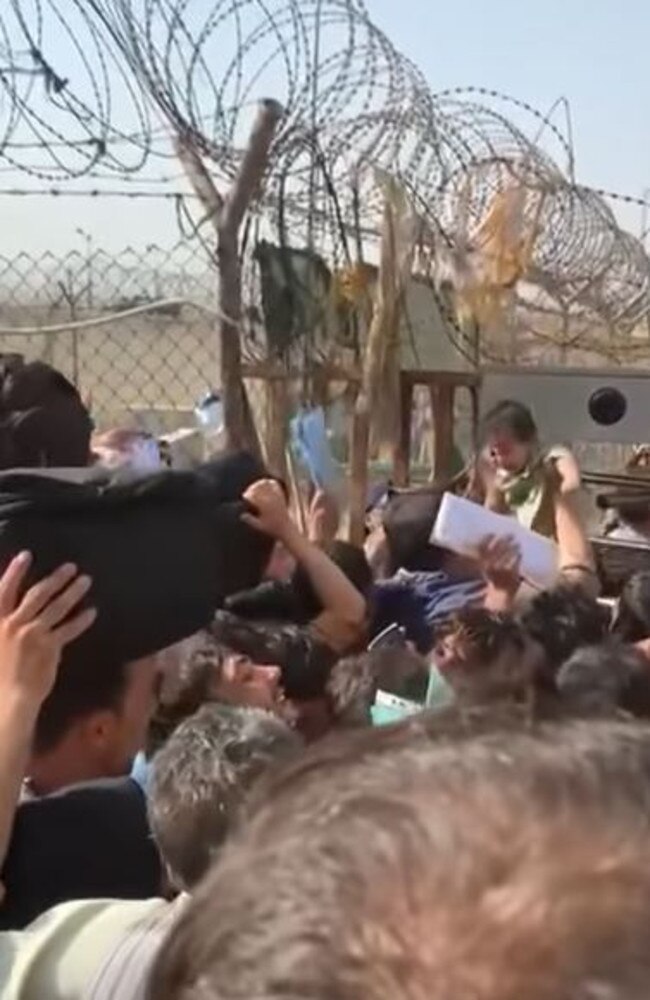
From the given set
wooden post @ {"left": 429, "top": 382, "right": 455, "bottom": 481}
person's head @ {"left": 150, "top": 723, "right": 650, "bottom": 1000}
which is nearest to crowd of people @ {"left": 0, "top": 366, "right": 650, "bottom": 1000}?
person's head @ {"left": 150, "top": 723, "right": 650, "bottom": 1000}

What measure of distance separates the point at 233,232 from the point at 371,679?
2.50m

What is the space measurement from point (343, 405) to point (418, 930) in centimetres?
532

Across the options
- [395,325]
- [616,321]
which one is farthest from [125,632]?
[616,321]

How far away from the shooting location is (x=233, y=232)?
17.9 ft

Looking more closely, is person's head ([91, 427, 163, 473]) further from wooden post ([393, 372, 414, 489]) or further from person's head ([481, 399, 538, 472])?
wooden post ([393, 372, 414, 489])

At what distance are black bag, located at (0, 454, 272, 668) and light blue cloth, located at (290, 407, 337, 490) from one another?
9.28ft

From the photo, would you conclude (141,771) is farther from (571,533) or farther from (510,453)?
(510,453)

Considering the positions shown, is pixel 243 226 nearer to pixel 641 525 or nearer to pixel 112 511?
pixel 641 525

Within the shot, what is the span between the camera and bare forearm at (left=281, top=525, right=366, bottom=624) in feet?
11.5

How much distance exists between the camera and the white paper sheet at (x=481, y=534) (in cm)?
408

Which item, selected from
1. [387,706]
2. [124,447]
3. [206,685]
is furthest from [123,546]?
[124,447]

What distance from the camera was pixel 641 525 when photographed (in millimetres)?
5723

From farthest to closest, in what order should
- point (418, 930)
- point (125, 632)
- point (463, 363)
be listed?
point (463, 363) → point (125, 632) → point (418, 930)

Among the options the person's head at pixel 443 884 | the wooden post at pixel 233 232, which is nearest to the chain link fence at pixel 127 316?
the wooden post at pixel 233 232
